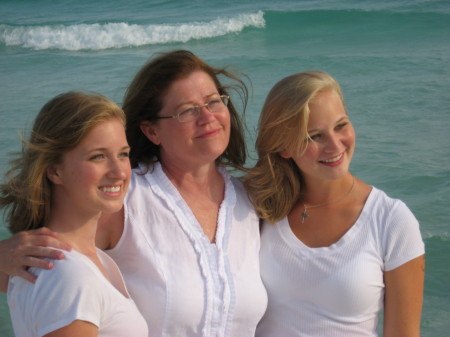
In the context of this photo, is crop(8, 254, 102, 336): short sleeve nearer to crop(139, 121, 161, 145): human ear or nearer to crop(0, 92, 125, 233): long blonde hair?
crop(0, 92, 125, 233): long blonde hair

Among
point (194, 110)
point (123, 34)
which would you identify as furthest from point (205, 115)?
point (123, 34)

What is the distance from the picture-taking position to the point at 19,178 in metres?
2.47

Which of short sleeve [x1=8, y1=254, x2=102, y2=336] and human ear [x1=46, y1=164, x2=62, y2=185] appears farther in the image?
human ear [x1=46, y1=164, x2=62, y2=185]

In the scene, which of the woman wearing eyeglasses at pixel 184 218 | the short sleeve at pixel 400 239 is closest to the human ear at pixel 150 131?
the woman wearing eyeglasses at pixel 184 218

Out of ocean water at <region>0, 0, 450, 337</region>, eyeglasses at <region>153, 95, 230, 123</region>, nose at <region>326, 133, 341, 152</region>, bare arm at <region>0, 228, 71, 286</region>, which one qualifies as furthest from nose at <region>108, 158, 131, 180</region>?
ocean water at <region>0, 0, 450, 337</region>

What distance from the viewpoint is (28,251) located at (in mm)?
2340

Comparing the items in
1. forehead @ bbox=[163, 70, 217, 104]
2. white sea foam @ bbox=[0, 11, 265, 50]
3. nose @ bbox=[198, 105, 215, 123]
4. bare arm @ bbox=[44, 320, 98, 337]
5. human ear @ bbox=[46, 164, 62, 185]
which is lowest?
white sea foam @ bbox=[0, 11, 265, 50]

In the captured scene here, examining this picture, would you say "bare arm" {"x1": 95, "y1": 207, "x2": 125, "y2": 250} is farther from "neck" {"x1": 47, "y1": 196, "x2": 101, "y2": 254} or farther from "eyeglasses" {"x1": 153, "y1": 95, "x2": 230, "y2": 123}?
"eyeglasses" {"x1": 153, "y1": 95, "x2": 230, "y2": 123}

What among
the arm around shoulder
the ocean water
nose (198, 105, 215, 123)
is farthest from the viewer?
the ocean water

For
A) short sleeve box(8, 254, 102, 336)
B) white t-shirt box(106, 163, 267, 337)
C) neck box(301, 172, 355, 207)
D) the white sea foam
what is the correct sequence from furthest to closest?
1. the white sea foam
2. neck box(301, 172, 355, 207)
3. white t-shirt box(106, 163, 267, 337)
4. short sleeve box(8, 254, 102, 336)

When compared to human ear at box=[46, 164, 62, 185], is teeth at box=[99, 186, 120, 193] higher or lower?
lower

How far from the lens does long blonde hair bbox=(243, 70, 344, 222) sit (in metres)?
2.88

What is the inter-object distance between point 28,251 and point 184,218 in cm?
81

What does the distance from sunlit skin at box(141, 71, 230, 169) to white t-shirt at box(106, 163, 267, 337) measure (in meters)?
0.18
